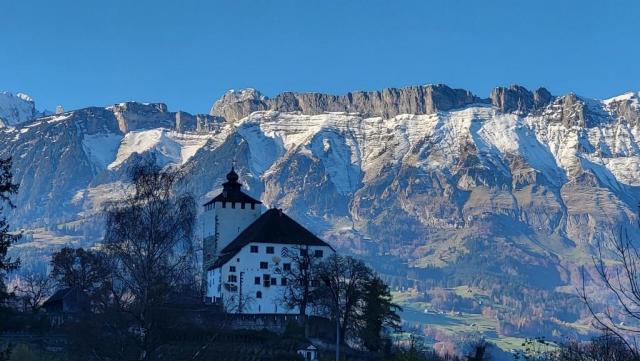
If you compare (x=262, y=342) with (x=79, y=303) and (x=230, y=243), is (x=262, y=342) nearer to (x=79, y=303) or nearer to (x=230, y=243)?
(x=79, y=303)

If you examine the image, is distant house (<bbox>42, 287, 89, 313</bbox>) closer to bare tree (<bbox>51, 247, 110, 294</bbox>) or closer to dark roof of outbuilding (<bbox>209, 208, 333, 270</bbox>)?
bare tree (<bbox>51, 247, 110, 294</bbox>)

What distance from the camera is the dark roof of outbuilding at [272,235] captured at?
5359 inches

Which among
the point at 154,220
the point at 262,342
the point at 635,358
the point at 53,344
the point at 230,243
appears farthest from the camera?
the point at 230,243

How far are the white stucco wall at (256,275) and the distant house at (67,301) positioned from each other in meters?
18.7

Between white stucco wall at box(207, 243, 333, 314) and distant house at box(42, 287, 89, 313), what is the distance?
61.3 ft

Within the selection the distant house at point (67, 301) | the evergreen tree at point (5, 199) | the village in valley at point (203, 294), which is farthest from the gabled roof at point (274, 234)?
the evergreen tree at point (5, 199)

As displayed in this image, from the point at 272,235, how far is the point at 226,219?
12.6 metres

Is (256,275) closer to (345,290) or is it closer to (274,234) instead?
(274,234)

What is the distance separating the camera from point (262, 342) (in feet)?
355

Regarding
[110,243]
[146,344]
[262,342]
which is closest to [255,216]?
[262,342]

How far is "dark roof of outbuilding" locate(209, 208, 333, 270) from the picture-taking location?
136125 mm

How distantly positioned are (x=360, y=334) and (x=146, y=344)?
47197 millimetres

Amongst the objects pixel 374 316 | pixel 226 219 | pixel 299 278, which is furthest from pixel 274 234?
pixel 374 316

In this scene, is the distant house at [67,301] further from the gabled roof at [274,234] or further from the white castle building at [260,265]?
the gabled roof at [274,234]
